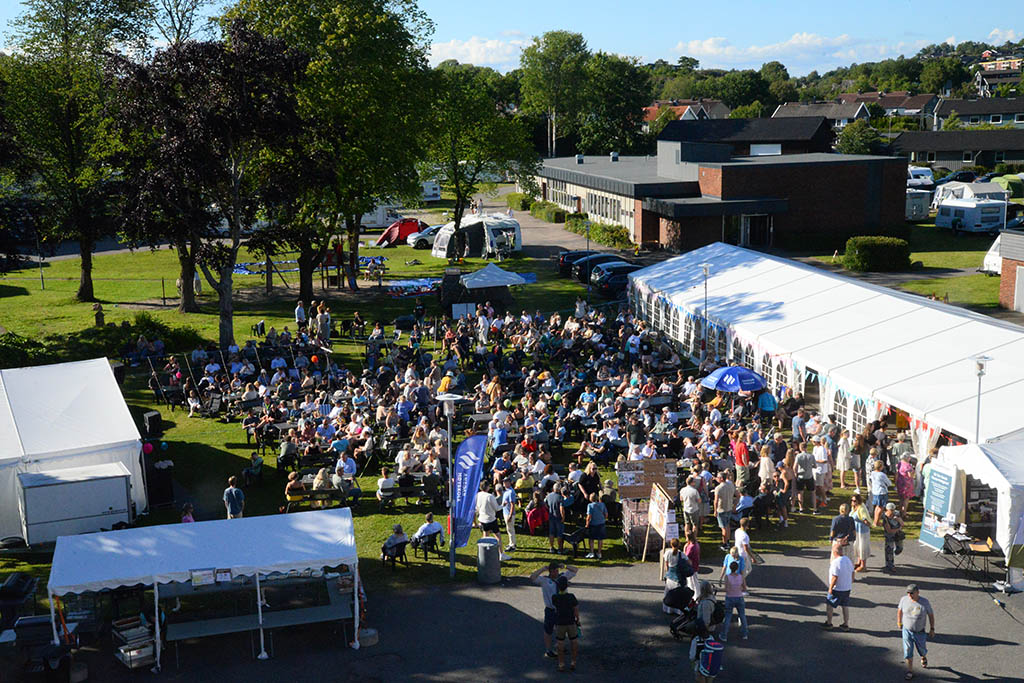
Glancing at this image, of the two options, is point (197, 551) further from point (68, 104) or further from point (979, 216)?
point (979, 216)

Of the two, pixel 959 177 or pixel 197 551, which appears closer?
pixel 197 551

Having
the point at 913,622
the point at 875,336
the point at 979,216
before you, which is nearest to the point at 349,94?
the point at 875,336

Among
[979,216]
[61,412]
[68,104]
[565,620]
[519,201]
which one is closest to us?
[565,620]

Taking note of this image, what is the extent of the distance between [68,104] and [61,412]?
22.0m

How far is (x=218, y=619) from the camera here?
1286 centimetres

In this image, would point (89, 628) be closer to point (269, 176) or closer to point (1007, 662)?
point (1007, 662)

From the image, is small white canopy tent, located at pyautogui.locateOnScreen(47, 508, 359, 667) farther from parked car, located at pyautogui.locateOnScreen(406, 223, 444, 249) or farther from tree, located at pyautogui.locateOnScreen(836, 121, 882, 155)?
tree, located at pyautogui.locateOnScreen(836, 121, 882, 155)

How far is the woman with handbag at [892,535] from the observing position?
14.3 metres

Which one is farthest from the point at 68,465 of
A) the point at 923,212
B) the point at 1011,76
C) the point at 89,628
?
the point at 1011,76

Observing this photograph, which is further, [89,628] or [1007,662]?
[89,628]

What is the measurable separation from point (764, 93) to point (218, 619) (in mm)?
135817

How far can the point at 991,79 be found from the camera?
174 metres

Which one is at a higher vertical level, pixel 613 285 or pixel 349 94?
pixel 349 94

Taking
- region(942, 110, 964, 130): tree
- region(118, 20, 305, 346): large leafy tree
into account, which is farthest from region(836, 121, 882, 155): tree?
region(118, 20, 305, 346): large leafy tree
